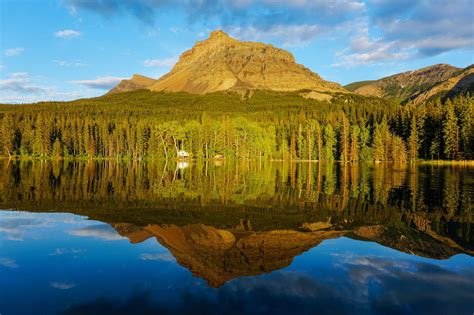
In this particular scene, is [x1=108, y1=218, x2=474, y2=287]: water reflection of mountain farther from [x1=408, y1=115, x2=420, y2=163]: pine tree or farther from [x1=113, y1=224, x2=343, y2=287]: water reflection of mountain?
[x1=408, y1=115, x2=420, y2=163]: pine tree

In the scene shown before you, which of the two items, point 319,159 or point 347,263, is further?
point 319,159

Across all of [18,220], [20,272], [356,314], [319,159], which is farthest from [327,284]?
[319,159]

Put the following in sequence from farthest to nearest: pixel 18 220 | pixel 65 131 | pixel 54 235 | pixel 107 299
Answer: pixel 65 131 → pixel 18 220 → pixel 54 235 → pixel 107 299

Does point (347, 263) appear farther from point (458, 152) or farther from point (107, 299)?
point (458, 152)

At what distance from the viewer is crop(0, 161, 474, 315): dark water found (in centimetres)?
1100

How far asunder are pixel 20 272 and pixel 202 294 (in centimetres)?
723

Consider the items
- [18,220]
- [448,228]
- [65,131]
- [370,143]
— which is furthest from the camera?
[65,131]

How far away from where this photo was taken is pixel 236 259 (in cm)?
1486

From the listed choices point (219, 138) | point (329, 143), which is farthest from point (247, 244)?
point (219, 138)

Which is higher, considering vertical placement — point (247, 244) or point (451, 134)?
point (451, 134)

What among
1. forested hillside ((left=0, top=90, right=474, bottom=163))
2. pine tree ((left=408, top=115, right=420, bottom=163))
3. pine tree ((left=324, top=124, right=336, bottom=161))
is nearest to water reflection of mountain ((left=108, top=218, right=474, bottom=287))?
pine tree ((left=408, top=115, right=420, bottom=163))

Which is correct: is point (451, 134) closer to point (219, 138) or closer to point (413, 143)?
point (413, 143)

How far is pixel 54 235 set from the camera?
19219mm

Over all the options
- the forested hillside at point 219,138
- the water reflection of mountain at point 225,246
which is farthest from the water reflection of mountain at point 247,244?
the forested hillside at point 219,138
